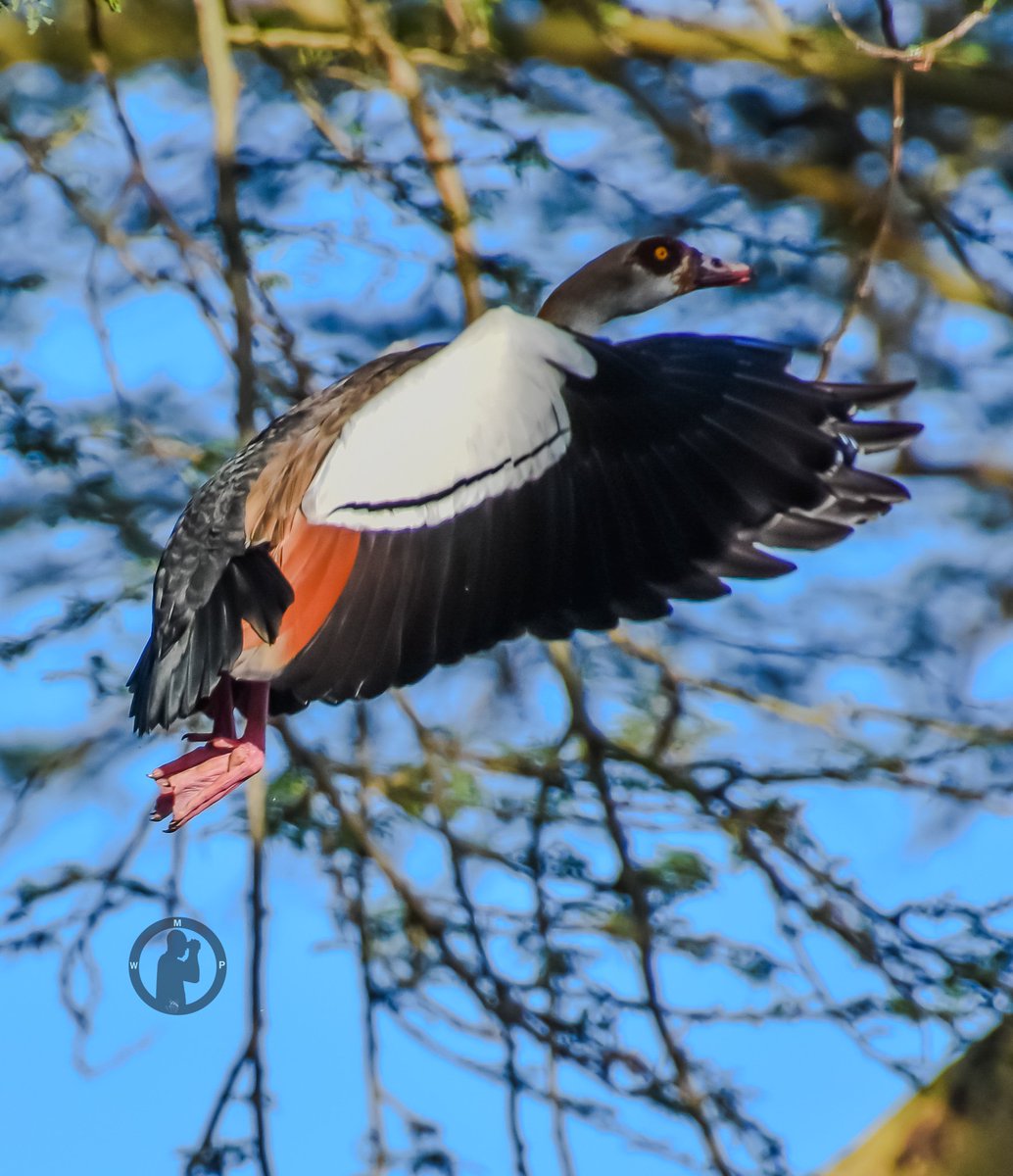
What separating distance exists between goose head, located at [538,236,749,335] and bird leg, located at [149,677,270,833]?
65 cm

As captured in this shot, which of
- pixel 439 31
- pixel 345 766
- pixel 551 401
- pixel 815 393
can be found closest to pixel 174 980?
pixel 345 766

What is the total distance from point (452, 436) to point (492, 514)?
9cm

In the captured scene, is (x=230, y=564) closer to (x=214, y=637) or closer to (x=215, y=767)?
(x=214, y=637)

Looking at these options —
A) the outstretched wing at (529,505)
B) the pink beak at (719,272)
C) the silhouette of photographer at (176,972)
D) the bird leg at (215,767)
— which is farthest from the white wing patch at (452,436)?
the silhouette of photographer at (176,972)

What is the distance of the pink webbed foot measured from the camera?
161cm

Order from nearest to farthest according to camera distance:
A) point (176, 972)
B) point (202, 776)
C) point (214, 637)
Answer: point (214, 637)
point (202, 776)
point (176, 972)

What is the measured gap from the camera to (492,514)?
1576 mm

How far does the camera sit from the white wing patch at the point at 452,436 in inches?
61.0

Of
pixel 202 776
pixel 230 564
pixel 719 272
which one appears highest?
pixel 719 272

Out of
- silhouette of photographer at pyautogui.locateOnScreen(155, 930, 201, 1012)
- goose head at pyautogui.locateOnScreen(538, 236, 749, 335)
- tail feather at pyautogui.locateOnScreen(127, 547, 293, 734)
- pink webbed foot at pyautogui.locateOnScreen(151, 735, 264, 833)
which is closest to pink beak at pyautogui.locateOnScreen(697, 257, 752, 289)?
goose head at pyautogui.locateOnScreen(538, 236, 749, 335)

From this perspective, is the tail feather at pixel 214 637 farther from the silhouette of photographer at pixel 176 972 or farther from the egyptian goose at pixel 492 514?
the silhouette of photographer at pixel 176 972

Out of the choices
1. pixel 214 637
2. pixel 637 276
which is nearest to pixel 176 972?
pixel 214 637

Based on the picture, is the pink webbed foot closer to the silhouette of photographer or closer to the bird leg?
the bird leg

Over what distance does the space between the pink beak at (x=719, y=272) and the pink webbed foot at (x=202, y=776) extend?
84 centimetres
